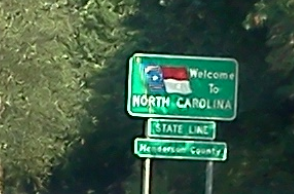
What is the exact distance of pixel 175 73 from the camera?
1085 centimetres

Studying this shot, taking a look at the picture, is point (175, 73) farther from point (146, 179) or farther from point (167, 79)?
point (146, 179)

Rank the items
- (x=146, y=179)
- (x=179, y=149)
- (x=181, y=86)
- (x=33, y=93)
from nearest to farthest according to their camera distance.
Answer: (x=146, y=179), (x=181, y=86), (x=179, y=149), (x=33, y=93)

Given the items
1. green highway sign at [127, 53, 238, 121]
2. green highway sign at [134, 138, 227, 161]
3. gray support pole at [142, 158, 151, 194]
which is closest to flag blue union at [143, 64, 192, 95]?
green highway sign at [127, 53, 238, 121]

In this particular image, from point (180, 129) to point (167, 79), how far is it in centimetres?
63

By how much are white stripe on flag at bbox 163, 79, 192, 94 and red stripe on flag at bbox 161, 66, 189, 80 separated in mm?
51

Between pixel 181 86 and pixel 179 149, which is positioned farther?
pixel 179 149

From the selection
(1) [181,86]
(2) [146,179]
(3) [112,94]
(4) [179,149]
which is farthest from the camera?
(3) [112,94]

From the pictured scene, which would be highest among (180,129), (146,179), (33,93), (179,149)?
(33,93)

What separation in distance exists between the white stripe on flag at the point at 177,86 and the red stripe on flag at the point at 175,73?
0.17 ft

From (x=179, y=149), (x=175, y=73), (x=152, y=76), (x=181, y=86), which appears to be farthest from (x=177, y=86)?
(x=179, y=149)

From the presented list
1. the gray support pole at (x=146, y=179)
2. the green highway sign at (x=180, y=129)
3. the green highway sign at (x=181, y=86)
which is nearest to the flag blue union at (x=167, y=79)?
the green highway sign at (x=181, y=86)

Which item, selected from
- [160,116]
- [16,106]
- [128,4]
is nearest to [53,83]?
[16,106]

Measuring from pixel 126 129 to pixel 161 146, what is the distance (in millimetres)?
21042

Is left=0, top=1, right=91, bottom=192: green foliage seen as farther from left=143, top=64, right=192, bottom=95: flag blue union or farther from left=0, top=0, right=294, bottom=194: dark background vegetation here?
left=143, top=64, right=192, bottom=95: flag blue union
